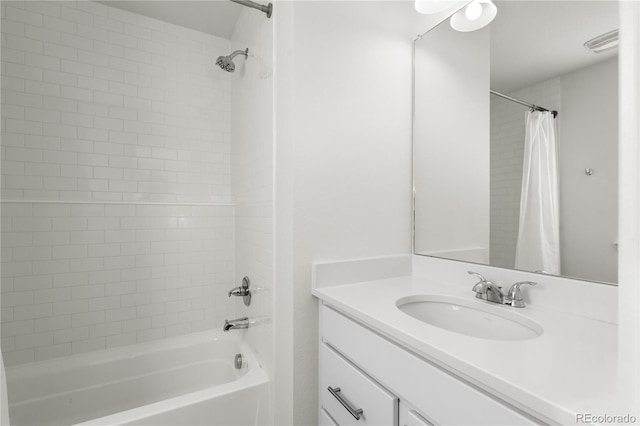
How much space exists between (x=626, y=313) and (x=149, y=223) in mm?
2267

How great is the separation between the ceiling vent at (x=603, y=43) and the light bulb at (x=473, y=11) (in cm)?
44

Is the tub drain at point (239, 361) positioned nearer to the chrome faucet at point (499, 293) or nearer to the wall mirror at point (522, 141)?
the wall mirror at point (522, 141)

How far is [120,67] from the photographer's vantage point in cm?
199

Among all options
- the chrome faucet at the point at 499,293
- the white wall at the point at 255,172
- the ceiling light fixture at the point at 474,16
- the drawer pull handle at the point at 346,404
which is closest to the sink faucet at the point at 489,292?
the chrome faucet at the point at 499,293

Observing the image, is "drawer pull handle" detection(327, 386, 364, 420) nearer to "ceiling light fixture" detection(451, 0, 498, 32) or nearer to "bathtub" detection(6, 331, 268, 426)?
"bathtub" detection(6, 331, 268, 426)

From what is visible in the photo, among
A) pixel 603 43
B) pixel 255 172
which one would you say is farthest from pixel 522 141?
pixel 255 172

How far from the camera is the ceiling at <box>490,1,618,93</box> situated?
3.07 feet

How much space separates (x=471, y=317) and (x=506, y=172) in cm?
57

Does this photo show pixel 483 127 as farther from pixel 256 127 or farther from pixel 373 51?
pixel 256 127

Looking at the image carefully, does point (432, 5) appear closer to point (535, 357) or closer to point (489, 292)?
point (489, 292)

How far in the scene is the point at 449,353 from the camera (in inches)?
26.0

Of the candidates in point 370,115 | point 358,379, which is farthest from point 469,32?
point 358,379

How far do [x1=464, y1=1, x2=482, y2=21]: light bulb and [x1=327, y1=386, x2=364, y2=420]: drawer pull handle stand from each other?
1525mm

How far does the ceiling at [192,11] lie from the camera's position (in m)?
1.93
